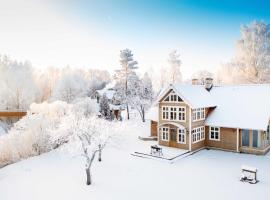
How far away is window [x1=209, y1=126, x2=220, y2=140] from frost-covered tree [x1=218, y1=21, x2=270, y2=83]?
12.8m

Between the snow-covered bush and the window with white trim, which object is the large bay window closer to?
the window with white trim

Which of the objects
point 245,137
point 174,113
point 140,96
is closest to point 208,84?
point 174,113

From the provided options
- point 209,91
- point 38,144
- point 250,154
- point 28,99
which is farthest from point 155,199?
point 28,99

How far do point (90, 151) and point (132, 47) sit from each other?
101 ft

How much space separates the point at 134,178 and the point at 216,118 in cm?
1080

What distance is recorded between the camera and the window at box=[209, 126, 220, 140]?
883 inches

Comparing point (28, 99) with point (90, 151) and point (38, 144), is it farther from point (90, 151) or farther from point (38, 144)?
point (90, 151)

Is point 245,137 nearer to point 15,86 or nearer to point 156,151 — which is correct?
point 156,151

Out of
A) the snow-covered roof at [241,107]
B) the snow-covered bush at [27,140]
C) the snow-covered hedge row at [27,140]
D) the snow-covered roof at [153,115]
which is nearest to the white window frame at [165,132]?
the snow-covered roof at [153,115]

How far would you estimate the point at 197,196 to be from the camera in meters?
12.9

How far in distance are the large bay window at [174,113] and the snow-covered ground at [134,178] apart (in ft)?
11.7

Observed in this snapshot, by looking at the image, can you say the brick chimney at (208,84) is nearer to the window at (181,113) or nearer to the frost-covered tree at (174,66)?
the window at (181,113)

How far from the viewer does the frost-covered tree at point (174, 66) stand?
54156 mm

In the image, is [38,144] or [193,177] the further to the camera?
[38,144]
